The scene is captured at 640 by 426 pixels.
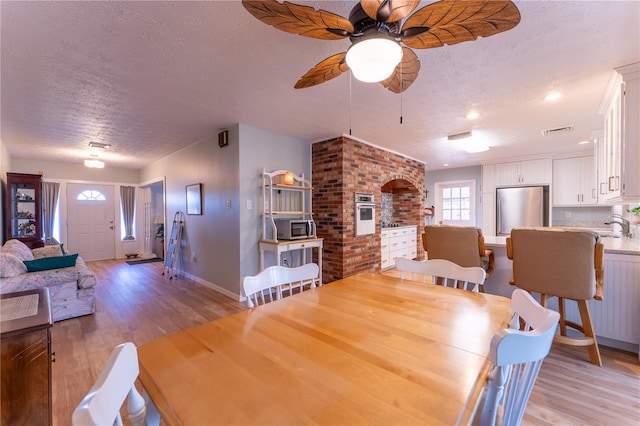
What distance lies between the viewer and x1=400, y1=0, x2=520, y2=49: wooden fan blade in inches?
40.5

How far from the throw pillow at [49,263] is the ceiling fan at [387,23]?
390 centimetres

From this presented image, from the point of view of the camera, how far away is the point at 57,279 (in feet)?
9.82

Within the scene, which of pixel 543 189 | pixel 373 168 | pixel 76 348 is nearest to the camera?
pixel 76 348

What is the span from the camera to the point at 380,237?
4.83m

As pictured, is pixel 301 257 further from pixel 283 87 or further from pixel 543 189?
pixel 543 189

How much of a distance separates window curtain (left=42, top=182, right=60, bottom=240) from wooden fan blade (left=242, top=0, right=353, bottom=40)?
7.42m

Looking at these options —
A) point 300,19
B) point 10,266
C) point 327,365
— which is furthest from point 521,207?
point 10,266

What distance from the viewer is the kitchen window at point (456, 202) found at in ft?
22.0

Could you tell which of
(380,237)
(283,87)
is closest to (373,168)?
(380,237)

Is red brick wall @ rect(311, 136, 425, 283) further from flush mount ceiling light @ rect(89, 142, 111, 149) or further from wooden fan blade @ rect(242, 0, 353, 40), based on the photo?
flush mount ceiling light @ rect(89, 142, 111, 149)

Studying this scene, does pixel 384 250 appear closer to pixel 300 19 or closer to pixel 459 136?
pixel 459 136

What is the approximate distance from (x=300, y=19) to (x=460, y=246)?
2.26 m

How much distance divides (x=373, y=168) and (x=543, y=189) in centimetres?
367

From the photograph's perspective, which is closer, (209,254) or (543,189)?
(209,254)
